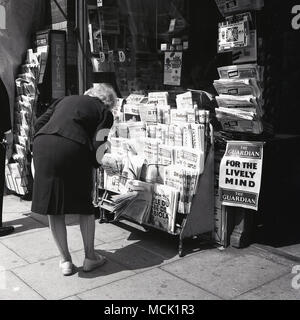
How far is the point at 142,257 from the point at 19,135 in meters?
2.83

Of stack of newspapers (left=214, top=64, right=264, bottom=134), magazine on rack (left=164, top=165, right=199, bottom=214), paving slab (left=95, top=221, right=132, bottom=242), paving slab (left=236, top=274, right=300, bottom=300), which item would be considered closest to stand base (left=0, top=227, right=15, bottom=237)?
paving slab (left=95, top=221, right=132, bottom=242)

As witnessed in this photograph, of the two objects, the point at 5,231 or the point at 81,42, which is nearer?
the point at 5,231

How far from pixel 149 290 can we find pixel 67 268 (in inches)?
29.8

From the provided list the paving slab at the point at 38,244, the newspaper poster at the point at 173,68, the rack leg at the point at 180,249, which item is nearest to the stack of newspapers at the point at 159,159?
the rack leg at the point at 180,249

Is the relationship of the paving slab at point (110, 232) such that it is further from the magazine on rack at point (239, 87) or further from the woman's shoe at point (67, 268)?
the magazine on rack at point (239, 87)

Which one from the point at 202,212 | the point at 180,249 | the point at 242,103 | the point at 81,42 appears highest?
the point at 81,42

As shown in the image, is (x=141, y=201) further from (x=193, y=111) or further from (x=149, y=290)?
(x=149, y=290)

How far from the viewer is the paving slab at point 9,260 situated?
432 centimetres

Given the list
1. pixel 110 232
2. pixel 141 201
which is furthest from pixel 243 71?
pixel 110 232

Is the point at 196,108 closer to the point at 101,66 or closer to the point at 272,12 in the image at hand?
the point at 272,12

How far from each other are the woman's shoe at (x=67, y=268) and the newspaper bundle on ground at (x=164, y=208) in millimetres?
946

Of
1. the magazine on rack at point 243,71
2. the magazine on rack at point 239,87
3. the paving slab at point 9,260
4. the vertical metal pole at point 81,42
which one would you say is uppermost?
the vertical metal pole at point 81,42

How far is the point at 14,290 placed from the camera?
3.80 m

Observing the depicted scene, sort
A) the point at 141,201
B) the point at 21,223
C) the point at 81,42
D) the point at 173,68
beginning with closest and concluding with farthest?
the point at 141,201, the point at 173,68, the point at 21,223, the point at 81,42
